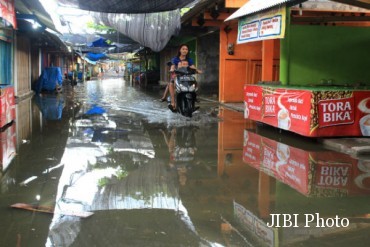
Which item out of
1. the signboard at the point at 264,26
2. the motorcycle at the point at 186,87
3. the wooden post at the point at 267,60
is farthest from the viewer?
the wooden post at the point at 267,60

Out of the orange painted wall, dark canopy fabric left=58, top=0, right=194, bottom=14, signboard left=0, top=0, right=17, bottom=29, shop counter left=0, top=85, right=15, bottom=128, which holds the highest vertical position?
dark canopy fabric left=58, top=0, right=194, bottom=14

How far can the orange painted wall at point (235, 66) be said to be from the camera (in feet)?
56.6

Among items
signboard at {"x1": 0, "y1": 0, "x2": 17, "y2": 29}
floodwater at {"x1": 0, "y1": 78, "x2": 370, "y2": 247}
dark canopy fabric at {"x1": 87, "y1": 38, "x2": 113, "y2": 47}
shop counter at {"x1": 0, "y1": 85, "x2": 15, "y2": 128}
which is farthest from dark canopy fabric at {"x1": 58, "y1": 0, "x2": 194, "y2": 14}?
dark canopy fabric at {"x1": 87, "y1": 38, "x2": 113, "y2": 47}

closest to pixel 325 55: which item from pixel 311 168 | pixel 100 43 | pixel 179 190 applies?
pixel 311 168

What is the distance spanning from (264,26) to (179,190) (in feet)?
17.9

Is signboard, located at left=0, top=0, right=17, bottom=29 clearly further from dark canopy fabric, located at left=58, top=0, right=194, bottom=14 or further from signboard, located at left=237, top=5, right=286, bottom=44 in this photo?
signboard, located at left=237, top=5, right=286, bottom=44

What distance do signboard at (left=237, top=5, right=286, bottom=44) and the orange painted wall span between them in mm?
6495

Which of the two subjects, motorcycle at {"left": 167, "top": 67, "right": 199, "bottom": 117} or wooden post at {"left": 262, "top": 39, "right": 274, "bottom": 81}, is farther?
wooden post at {"left": 262, "top": 39, "right": 274, "bottom": 81}

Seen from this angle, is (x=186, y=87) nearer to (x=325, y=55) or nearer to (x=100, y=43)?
(x=325, y=55)

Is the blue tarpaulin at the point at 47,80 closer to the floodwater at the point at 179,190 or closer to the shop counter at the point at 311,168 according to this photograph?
the floodwater at the point at 179,190

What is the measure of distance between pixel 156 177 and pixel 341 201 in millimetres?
2363

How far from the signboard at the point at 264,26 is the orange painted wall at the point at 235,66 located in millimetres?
6495

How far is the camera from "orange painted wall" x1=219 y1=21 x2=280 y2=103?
1727 cm

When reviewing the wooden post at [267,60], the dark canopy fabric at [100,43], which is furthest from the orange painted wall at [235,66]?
the dark canopy fabric at [100,43]
